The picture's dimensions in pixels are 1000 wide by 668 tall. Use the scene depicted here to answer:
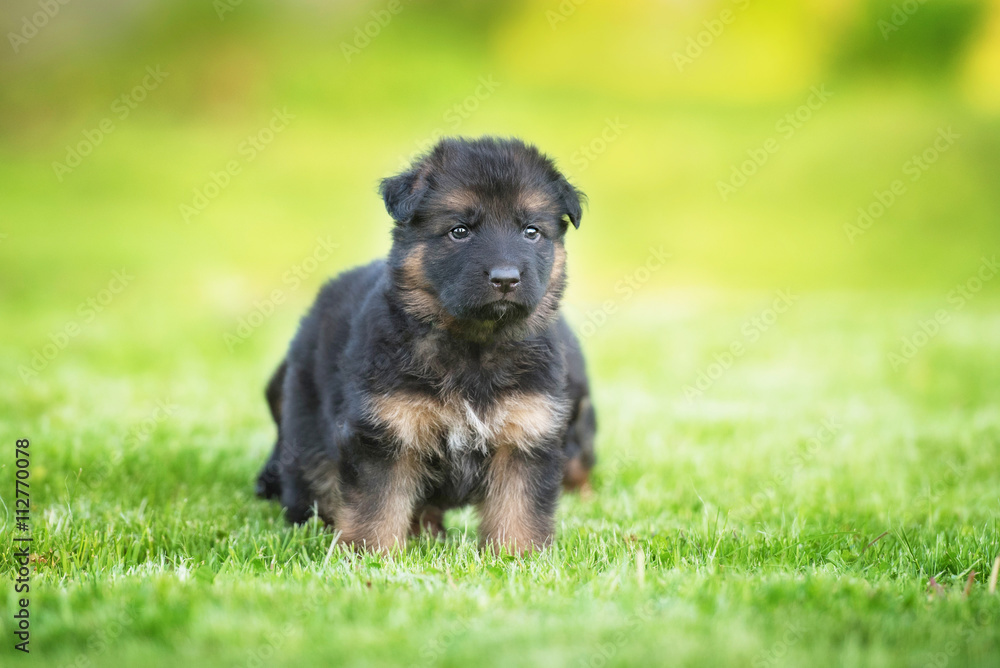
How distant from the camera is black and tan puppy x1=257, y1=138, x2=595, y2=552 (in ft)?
13.6

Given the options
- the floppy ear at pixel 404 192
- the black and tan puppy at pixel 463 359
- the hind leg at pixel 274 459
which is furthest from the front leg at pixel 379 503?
the hind leg at pixel 274 459

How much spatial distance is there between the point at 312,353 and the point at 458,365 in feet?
4.13

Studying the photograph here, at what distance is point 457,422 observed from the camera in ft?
13.6

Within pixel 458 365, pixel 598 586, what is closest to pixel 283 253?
pixel 458 365

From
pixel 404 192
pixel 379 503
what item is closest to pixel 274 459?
pixel 379 503

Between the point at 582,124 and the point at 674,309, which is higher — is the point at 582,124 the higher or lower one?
the higher one

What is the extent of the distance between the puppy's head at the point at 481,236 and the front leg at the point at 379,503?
0.70 meters

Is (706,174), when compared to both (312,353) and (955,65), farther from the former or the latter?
(312,353)

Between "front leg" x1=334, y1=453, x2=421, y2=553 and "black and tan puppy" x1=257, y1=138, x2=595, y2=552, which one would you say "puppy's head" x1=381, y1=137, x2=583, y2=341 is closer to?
"black and tan puppy" x1=257, y1=138, x2=595, y2=552

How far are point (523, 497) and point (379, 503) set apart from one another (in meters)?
0.67

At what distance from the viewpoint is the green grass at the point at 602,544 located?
2861mm

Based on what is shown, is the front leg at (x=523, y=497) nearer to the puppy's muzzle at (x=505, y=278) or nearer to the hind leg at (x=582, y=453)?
the puppy's muzzle at (x=505, y=278)

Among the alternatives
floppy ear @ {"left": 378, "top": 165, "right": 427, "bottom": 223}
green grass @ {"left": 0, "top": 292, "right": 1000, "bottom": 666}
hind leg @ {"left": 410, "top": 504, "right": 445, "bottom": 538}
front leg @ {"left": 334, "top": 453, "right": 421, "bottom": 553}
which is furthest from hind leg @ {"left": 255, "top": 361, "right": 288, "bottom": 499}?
floppy ear @ {"left": 378, "top": 165, "right": 427, "bottom": 223}

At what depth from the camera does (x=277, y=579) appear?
3592 millimetres
